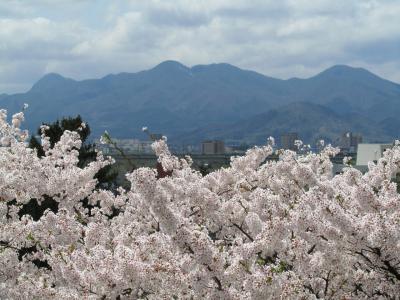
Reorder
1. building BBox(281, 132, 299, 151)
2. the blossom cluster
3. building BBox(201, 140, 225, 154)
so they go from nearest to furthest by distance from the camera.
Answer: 1. the blossom cluster
2. building BBox(281, 132, 299, 151)
3. building BBox(201, 140, 225, 154)

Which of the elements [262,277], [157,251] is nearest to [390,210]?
[262,277]

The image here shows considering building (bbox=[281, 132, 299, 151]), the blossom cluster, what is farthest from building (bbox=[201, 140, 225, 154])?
the blossom cluster

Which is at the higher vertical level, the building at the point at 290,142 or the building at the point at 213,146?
the building at the point at 290,142

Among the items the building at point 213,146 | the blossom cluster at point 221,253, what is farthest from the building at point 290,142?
the building at point 213,146

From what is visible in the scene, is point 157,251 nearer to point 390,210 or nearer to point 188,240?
point 188,240

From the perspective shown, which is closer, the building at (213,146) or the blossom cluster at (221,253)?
the blossom cluster at (221,253)

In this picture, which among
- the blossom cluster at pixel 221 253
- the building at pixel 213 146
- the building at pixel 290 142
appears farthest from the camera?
the building at pixel 213 146

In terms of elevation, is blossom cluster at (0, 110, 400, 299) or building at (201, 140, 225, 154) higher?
blossom cluster at (0, 110, 400, 299)

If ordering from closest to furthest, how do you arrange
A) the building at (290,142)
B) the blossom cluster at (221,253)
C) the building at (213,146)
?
the blossom cluster at (221,253)
the building at (290,142)
the building at (213,146)

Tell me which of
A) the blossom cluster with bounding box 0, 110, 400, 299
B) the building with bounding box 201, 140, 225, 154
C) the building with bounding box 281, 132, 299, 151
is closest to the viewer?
the blossom cluster with bounding box 0, 110, 400, 299

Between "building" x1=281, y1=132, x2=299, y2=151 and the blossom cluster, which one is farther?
"building" x1=281, y1=132, x2=299, y2=151

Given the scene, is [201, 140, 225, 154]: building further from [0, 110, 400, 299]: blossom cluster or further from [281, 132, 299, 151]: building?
[0, 110, 400, 299]: blossom cluster

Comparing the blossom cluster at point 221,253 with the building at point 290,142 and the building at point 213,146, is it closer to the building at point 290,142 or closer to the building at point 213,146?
the building at point 290,142

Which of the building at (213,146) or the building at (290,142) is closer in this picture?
the building at (290,142)
